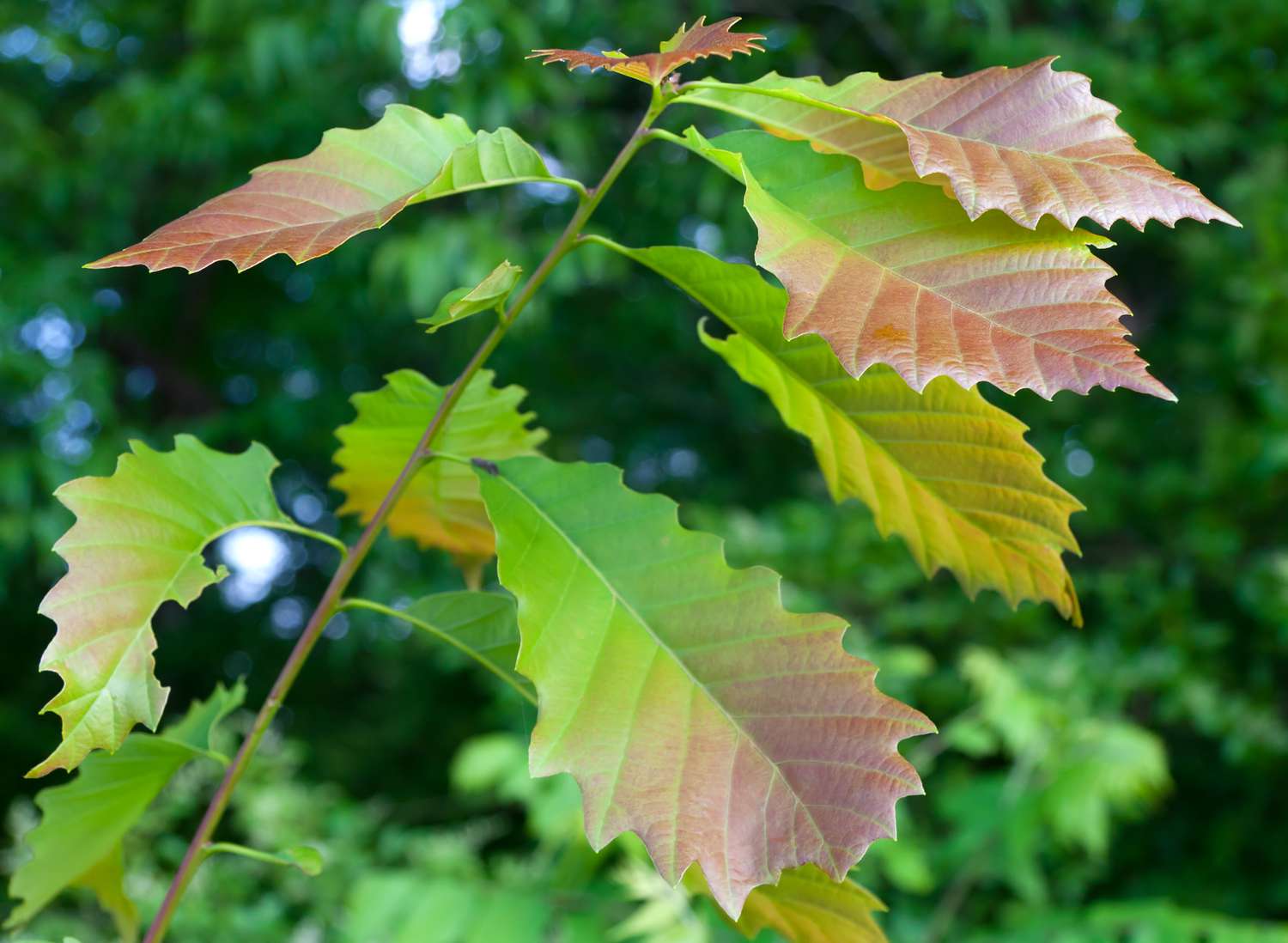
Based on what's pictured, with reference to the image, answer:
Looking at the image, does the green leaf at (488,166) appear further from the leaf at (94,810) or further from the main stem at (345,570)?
the leaf at (94,810)

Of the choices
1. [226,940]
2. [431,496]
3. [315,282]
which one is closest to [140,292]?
[315,282]

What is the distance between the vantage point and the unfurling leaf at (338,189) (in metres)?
0.34

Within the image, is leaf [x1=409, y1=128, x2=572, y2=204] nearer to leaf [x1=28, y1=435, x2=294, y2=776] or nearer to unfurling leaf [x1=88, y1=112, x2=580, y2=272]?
unfurling leaf [x1=88, y1=112, x2=580, y2=272]

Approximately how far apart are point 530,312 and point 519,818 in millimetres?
1802

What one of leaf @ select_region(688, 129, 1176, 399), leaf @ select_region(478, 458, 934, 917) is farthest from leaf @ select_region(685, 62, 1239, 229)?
leaf @ select_region(478, 458, 934, 917)

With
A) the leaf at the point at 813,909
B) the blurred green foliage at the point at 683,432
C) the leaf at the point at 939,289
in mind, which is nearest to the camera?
the leaf at the point at 939,289

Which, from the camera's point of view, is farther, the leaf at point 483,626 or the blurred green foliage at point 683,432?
the blurred green foliage at point 683,432

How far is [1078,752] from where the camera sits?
5.50 ft

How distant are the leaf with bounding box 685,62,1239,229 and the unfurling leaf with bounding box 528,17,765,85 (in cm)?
2

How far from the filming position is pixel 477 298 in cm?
35

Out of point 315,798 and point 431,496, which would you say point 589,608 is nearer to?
point 431,496

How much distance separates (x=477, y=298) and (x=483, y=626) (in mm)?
155

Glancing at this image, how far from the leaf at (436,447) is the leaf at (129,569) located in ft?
0.22

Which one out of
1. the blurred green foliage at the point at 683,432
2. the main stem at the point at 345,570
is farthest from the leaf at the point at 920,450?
the blurred green foliage at the point at 683,432
